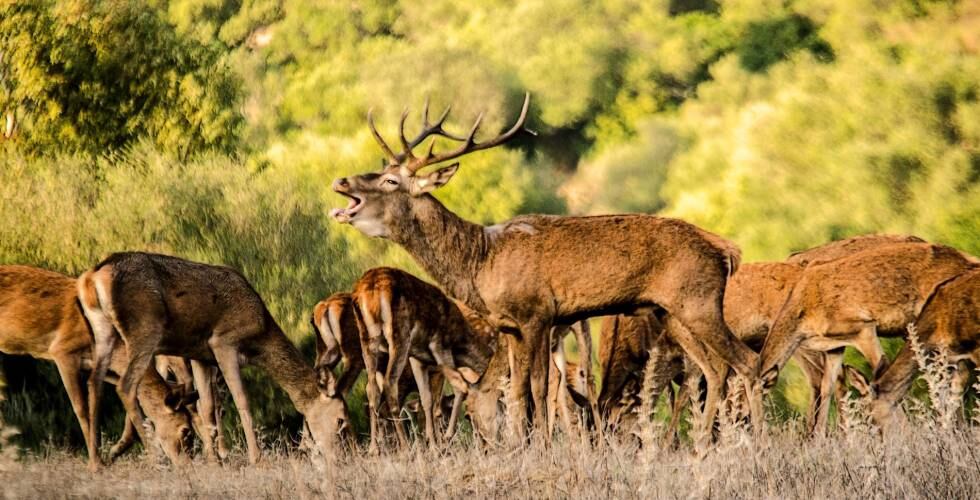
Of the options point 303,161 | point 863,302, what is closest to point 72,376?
point 863,302

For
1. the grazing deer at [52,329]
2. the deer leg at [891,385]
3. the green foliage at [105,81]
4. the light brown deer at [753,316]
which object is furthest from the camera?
the green foliage at [105,81]

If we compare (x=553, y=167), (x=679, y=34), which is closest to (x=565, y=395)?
(x=553, y=167)

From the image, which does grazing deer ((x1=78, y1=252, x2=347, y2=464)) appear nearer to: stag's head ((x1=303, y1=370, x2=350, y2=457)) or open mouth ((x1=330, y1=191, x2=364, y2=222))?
stag's head ((x1=303, y1=370, x2=350, y2=457))

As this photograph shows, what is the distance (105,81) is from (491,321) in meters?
8.62

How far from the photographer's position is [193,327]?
12.0 metres

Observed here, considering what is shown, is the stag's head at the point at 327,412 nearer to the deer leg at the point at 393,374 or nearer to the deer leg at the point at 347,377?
the deer leg at the point at 347,377

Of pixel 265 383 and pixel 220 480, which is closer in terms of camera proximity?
pixel 220 480

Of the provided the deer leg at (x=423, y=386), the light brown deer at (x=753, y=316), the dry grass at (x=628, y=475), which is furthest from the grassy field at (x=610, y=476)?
the light brown deer at (x=753, y=316)

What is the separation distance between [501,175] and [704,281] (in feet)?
78.5

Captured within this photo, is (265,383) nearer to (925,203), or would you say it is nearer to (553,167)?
(925,203)

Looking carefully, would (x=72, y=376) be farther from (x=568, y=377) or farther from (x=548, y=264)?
(x=568, y=377)

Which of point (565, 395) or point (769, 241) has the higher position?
point (565, 395)

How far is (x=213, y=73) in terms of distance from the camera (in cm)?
1988

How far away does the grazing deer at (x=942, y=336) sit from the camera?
430 inches
